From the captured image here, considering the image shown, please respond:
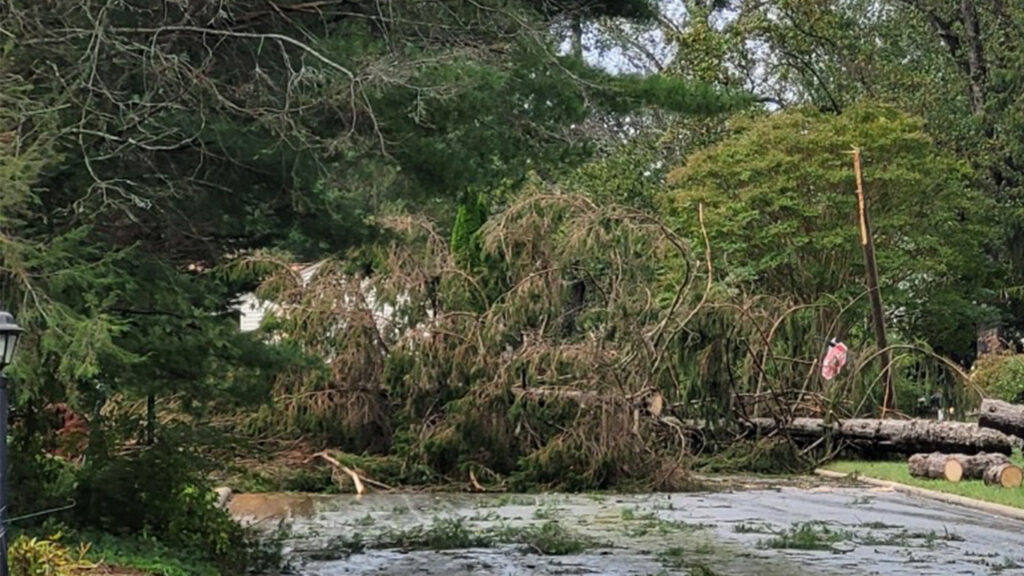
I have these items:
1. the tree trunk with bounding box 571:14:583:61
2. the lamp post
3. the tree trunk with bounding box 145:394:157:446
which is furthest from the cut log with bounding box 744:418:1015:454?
the lamp post

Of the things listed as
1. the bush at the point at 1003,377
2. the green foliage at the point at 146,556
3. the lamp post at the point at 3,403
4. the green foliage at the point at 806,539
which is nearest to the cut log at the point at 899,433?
the bush at the point at 1003,377

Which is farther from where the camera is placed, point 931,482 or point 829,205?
point 829,205

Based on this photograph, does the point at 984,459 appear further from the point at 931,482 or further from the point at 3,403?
the point at 3,403

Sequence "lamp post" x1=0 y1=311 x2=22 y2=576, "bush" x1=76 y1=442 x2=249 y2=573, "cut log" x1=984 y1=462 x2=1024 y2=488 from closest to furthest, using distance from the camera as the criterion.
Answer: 1. "lamp post" x1=0 y1=311 x2=22 y2=576
2. "bush" x1=76 y1=442 x2=249 y2=573
3. "cut log" x1=984 y1=462 x2=1024 y2=488

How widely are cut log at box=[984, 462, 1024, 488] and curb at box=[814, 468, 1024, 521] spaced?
83cm

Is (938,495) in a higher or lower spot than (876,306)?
lower

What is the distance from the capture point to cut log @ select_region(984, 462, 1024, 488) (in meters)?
14.7

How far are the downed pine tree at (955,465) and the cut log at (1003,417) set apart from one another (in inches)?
13.3

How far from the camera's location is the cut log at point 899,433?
16344mm

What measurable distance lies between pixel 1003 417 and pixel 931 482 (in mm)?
1327

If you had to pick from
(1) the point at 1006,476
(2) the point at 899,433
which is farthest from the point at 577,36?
(2) the point at 899,433

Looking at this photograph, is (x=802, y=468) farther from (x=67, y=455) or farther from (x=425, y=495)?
(x=67, y=455)

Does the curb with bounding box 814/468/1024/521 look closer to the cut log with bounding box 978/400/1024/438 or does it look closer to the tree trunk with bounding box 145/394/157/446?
the cut log with bounding box 978/400/1024/438

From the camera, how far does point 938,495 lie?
14.2 metres
